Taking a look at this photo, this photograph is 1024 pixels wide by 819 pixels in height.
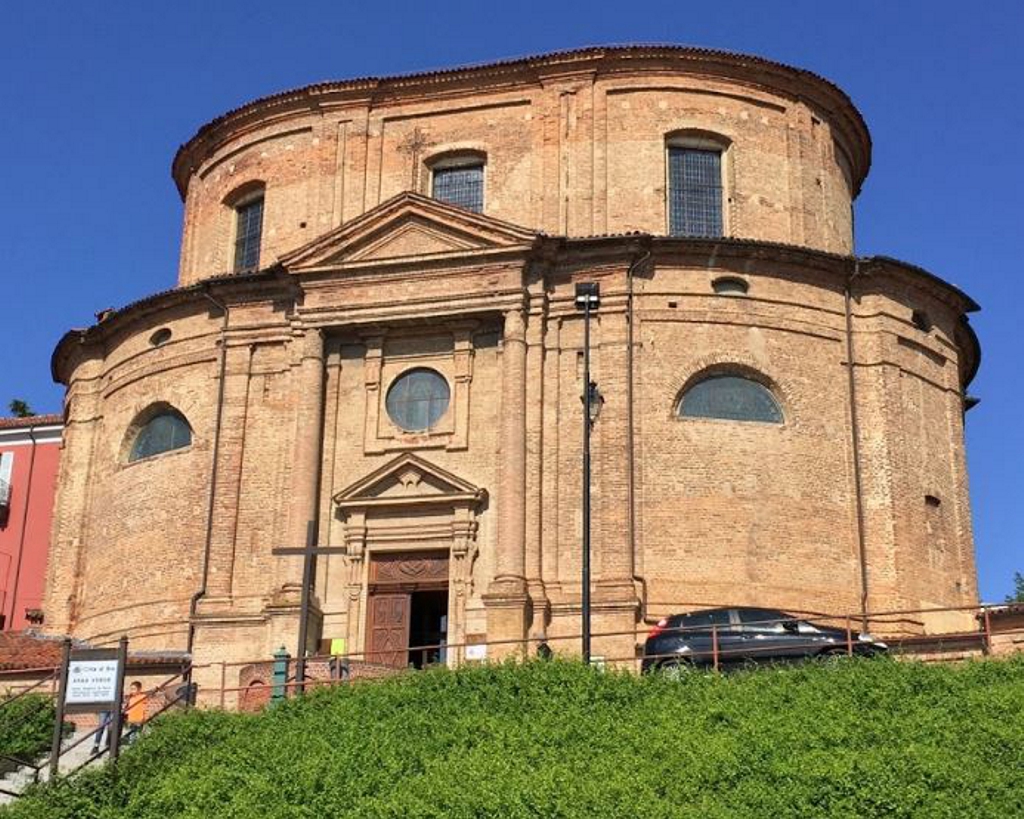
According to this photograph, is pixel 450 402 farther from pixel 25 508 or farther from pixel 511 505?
pixel 25 508

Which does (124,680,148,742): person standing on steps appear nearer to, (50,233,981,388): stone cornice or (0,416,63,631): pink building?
(50,233,981,388): stone cornice

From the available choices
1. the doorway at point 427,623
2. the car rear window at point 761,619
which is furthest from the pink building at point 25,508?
the car rear window at point 761,619

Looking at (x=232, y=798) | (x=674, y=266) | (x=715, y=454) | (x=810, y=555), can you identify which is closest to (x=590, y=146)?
(x=674, y=266)

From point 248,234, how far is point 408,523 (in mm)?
10652

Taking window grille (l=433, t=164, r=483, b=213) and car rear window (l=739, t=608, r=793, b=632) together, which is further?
window grille (l=433, t=164, r=483, b=213)

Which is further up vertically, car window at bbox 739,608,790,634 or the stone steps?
car window at bbox 739,608,790,634

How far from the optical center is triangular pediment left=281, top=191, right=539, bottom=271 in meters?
35.1

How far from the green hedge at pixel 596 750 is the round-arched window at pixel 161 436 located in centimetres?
1365

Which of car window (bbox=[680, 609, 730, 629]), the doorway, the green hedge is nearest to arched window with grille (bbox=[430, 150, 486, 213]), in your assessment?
the doorway

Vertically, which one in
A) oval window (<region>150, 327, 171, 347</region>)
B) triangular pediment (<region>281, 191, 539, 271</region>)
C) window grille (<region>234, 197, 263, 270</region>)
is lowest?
oval window (<region>150, 327, 171, 347</region>)

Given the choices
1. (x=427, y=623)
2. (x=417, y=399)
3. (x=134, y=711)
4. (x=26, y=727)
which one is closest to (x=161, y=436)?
(x=417, y=399)

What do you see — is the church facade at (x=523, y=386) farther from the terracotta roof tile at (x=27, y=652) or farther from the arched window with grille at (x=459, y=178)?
the terracotta roof tile at (x=27, y=652)

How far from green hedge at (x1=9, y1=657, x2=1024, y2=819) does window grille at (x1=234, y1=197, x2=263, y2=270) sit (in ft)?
56.9

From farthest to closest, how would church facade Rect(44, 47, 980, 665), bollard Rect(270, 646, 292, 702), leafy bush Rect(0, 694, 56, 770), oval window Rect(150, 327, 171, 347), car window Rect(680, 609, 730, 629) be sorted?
oval window Rect(150, 327, 171, 347), church facade Rect(44, 47, 980, 665), car window Rect(680, 609, 730, 629), bollard Rect(270, 646, 292, 702), leafy bush Rect(0, 694, 56, 770)
